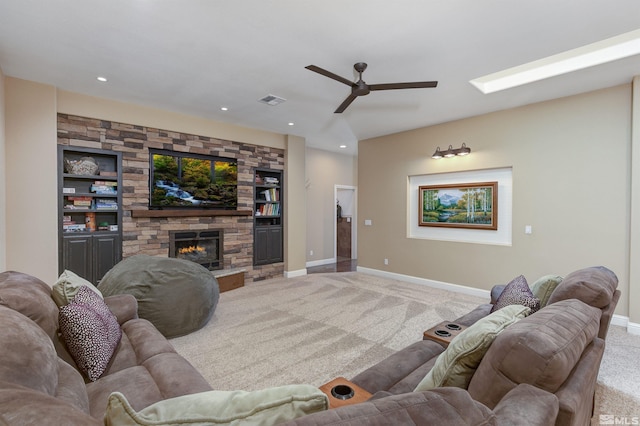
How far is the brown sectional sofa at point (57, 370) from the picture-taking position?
0.68 metres

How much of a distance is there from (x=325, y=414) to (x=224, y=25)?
2990 mm

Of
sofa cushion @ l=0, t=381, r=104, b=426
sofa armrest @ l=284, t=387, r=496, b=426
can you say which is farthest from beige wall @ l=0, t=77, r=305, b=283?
sofa armrest @ l=284, t=387, r=496, b=426

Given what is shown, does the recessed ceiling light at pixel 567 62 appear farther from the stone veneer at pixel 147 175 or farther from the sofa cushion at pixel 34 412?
the sofa cushion at pixel 34 412

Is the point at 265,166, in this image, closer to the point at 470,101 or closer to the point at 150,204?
the point at 150,204

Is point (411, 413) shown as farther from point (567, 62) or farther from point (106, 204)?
point (106, 204)

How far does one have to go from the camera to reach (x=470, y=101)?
4.28 metres

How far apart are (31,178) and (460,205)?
6.13 meters

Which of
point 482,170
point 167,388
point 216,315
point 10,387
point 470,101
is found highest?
point 470,101

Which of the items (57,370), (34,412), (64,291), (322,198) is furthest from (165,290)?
(322,198)

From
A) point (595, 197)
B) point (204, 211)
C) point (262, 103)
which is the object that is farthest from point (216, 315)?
point (595, 197)

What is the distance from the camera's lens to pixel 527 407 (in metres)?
0.87

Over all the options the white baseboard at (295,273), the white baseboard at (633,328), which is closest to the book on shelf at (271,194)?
the white baseboard at (295,273)

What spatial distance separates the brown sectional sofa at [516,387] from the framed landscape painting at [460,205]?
3.72m

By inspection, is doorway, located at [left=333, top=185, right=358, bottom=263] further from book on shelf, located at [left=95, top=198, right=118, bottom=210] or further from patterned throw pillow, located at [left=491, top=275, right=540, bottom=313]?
patterned throw pillow, located at [left=491, top=275, right=540, bottom=313]
